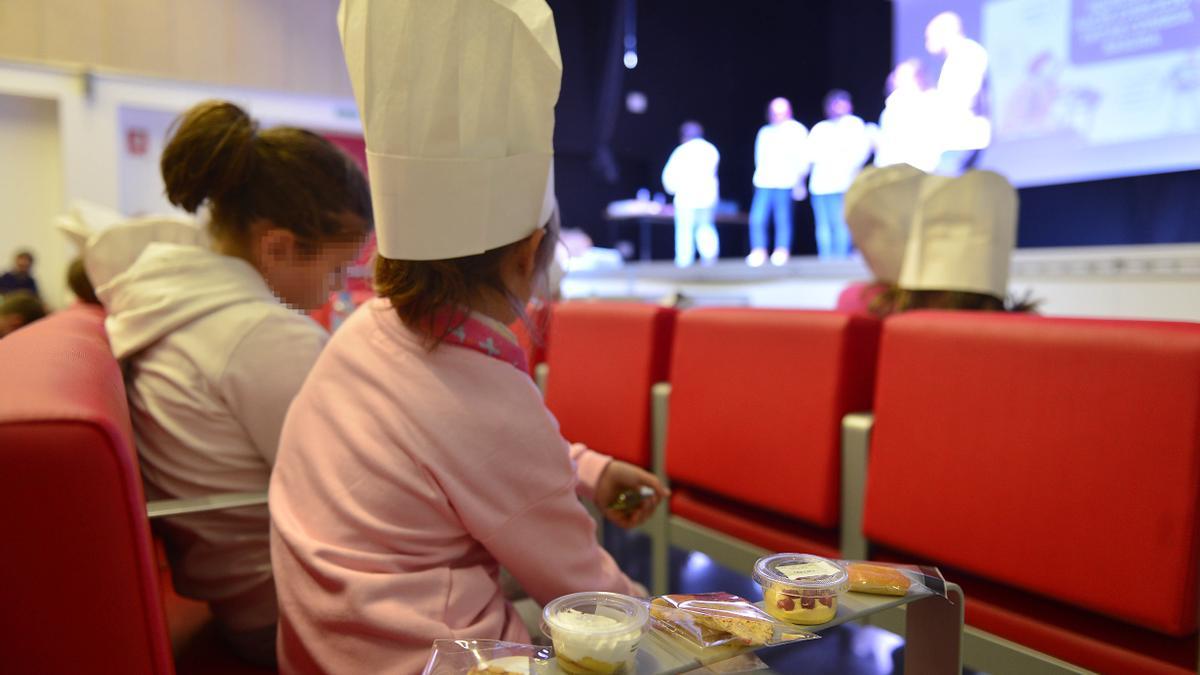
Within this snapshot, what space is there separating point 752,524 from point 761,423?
193 millimetres

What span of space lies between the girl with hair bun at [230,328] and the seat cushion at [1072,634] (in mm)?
934

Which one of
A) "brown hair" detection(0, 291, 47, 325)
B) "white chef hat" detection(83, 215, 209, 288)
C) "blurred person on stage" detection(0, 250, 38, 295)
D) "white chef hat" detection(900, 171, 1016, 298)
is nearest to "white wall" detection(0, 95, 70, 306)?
"blurred person on stage" detection(0, 250, 38, 295)

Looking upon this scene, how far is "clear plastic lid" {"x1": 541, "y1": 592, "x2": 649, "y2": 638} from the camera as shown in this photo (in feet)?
1.79

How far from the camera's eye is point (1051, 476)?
927 millimetres

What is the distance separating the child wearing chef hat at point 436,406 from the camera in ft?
2.45

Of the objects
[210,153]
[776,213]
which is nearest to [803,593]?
[210,153]

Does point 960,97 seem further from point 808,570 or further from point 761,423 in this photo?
point 808,570

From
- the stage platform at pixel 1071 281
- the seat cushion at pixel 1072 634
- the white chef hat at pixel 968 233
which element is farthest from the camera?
A: the stage platform at pixel 1071 281

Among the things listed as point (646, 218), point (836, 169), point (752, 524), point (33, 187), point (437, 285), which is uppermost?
point (836, 169)

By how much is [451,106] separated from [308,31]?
8676 mm

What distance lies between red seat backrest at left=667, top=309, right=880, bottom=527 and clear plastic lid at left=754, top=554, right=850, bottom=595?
0.57 metres

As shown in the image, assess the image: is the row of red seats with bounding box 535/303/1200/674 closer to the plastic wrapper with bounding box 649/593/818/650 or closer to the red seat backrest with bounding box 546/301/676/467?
the red seat backrest with bounding box 546/301/676/467

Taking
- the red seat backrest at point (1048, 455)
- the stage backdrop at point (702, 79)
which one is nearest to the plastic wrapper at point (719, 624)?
the red seat backrest at point (1048, 455)

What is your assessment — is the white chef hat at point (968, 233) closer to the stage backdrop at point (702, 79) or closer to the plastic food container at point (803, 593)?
the plastic food container at point (803, 593)
